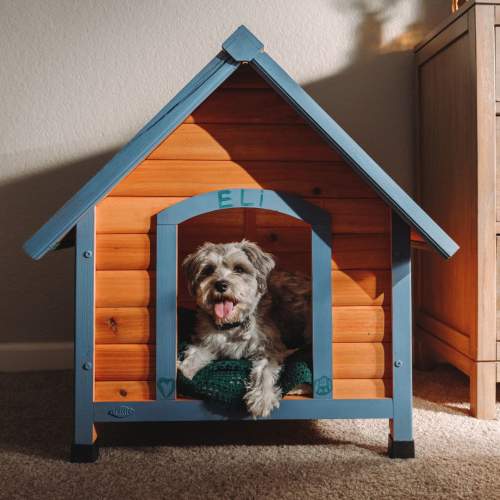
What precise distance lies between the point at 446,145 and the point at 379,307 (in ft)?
3.17

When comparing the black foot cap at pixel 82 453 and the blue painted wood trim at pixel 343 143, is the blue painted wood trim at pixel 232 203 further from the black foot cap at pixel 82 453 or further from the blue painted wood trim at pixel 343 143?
the black foot cap at pixel 82 453

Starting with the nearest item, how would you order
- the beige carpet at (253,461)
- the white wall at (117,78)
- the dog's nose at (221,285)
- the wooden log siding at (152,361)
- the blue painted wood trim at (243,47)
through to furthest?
the beige carpet at (253,461) → the blue painted wood trim at (243,47) → the wooden log siding at (152,361) → the dog's nose at (221,285) → the white wall at (117,78)

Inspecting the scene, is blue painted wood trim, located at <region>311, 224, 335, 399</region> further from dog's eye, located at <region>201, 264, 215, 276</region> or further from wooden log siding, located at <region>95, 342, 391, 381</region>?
dog's eye, located at <region>201, 264, 215, 276</region>

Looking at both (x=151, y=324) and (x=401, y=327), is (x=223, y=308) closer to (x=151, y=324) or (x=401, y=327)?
(x=151, y=324)

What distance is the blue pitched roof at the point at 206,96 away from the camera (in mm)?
1484

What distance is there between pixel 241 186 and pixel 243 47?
387mm

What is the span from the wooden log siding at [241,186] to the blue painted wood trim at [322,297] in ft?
0.09

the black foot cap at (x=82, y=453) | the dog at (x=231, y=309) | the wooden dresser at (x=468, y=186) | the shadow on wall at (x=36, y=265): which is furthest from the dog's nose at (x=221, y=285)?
the shadow on wall at (x=36, y=265)

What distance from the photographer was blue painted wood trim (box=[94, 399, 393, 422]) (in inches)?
61.4

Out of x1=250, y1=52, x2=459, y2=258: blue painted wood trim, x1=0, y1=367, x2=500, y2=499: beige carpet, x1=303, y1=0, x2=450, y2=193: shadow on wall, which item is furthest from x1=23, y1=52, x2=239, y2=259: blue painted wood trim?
x1=303, y1=0, x2=450, y2=193: shadow on wall

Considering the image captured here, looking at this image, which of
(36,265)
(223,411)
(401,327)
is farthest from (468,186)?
(36,265)

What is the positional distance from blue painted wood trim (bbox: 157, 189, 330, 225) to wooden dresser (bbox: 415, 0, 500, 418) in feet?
2.52

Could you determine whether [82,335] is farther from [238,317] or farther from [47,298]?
[47,298]

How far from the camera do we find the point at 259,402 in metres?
1.53
